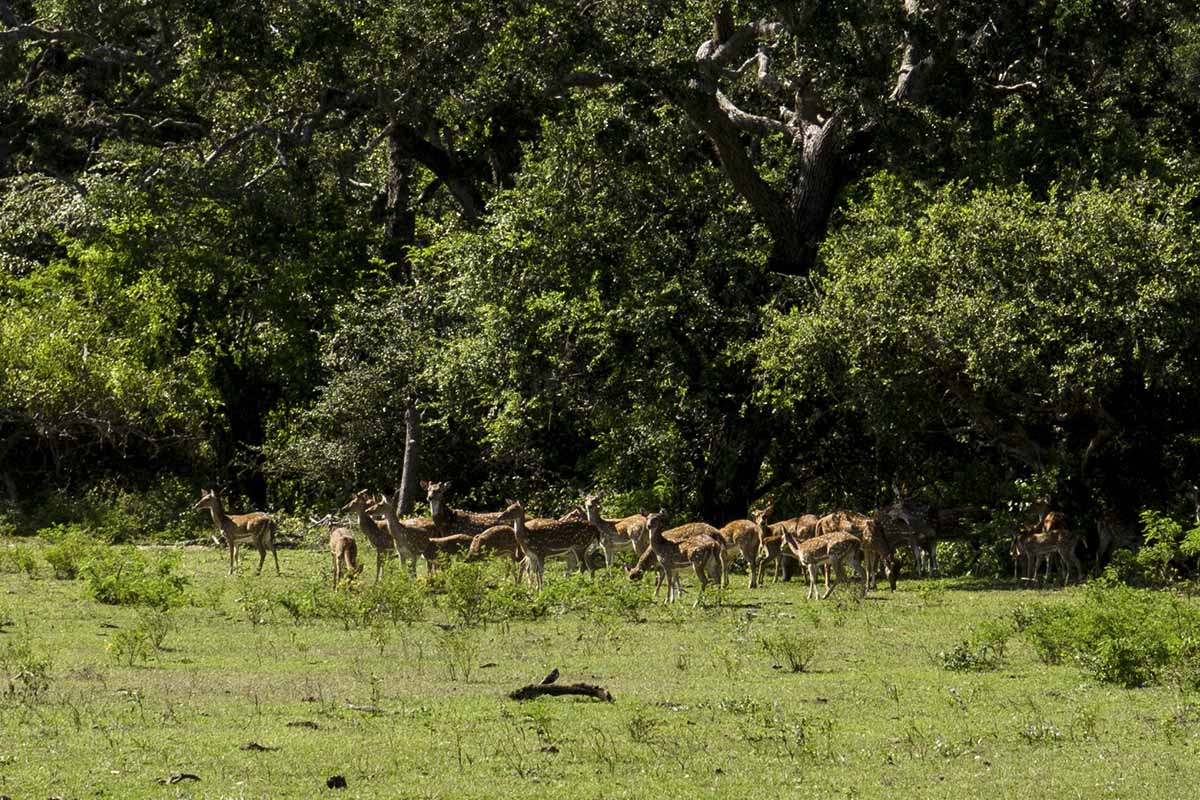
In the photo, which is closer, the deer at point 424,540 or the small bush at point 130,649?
the small bush at point 130,649

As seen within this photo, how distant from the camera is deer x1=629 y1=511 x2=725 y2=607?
2089 cm

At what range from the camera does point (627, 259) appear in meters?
27.0

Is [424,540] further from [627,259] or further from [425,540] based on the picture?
[627,259]

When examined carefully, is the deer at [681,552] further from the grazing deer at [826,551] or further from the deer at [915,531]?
the deer at [915,531]

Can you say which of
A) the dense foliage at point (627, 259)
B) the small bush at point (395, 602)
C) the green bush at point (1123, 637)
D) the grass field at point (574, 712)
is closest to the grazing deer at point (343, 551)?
the grass field at point (574, 712)

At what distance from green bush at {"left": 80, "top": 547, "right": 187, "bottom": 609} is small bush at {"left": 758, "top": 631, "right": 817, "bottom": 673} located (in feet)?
21.9

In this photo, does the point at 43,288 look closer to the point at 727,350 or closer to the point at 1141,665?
the point at 727,350

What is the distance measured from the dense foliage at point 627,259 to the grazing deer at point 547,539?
3565 millimetres

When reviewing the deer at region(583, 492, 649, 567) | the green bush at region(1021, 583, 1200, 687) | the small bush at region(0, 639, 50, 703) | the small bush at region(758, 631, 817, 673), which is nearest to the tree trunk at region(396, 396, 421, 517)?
the deer at region(583, 492, 649, 567)

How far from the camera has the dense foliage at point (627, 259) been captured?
23312mm

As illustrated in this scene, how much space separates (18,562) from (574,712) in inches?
533

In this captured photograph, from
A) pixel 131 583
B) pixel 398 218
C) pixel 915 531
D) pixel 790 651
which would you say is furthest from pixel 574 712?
pixel 398 218

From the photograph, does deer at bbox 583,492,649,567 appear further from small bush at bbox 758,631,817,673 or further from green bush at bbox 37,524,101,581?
green bush at bbox 37,524,101,581

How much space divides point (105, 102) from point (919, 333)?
23.4m
